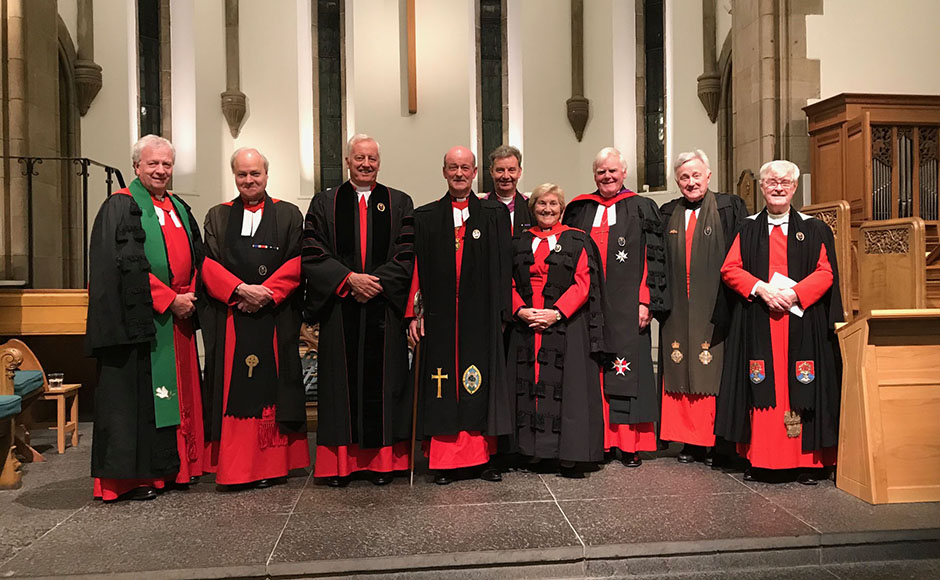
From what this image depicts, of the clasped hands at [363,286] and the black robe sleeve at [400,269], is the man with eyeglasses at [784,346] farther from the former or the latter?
the clasped hands at [363,286]

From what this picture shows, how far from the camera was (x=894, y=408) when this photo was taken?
12.4ft

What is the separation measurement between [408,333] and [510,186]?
107cm

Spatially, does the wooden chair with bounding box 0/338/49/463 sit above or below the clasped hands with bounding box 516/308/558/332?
below

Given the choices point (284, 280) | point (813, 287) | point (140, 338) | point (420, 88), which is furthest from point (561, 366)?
point (420, 88)

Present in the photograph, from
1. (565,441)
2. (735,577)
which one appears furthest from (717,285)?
(735,577)

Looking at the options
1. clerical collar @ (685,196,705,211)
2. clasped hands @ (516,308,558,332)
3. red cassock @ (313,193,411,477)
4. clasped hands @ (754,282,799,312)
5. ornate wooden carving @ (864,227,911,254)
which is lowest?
red cassock @ (313,193,411,477)

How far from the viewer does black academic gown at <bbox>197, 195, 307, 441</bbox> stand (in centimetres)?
405

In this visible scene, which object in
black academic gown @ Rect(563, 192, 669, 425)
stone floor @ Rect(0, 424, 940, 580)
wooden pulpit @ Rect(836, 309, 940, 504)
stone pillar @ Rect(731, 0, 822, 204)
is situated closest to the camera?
stone floor @ Rect(0, 424, 940, 580)

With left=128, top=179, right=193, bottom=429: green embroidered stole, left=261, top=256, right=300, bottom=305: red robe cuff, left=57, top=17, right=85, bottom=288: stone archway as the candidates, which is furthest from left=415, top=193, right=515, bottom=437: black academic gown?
left=57, top=17, right=85, bottom=288: stone archway

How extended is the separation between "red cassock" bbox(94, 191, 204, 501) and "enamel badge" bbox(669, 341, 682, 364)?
8.86 ft

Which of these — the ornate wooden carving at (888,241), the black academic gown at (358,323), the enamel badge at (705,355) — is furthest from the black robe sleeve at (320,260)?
the ornate wooden carving at (888,241)

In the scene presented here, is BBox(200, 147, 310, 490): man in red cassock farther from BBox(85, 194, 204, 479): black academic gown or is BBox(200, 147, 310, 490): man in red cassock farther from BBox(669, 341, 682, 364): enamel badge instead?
BBox(669, 341, 682, 364): enamel badge

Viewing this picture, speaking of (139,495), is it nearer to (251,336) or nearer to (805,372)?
(251,336)

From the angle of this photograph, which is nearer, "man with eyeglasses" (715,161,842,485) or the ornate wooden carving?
"man with eyeglasses" (715,161,842,485)
